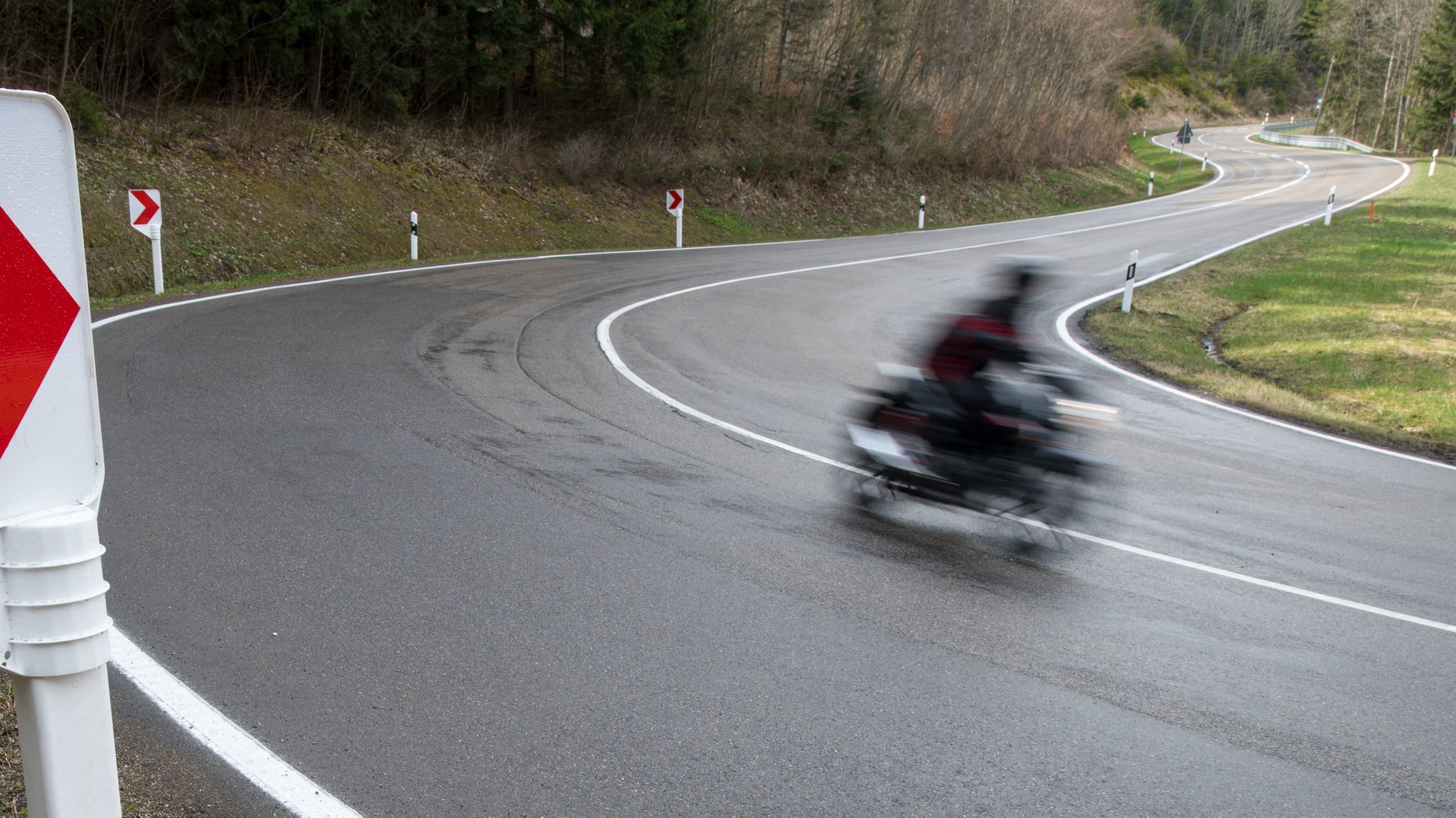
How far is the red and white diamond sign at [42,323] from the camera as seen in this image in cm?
194

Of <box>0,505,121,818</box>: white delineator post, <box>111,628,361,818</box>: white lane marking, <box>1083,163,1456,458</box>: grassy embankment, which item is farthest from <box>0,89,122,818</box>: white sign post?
<box>1083,163,1456,458</box>: grassy embankment

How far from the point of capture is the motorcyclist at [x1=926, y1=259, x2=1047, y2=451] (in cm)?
679

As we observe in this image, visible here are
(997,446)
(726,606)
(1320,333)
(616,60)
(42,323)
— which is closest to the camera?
(42,323)

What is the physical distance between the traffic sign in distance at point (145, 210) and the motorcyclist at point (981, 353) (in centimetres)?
1356

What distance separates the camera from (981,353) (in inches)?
272

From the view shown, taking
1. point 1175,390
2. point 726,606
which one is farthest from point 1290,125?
point 726,606

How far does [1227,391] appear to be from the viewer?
11742mm

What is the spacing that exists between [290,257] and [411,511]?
48.9 feet

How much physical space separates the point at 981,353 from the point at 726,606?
2.77m

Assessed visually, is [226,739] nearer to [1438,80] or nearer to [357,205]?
[357,205]

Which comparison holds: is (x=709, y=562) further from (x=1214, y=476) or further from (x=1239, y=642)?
(x=1214, y=476)

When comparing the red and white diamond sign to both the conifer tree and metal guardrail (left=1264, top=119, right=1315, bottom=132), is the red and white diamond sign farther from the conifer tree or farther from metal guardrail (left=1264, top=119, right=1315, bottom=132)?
metal guardrail (left=1264, top=119, right=1315, bottom=132)

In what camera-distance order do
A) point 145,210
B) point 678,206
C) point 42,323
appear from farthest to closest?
point 678,206
point 145,210
point 42,323

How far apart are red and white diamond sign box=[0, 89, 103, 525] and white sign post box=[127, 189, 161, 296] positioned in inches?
593
